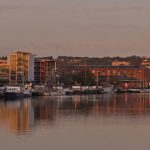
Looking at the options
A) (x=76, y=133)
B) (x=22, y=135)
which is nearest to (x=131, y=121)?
(x=76, y=133)

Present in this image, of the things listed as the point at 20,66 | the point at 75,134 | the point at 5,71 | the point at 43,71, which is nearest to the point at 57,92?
the point at 5,71

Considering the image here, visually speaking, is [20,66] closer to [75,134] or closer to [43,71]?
[43,71]

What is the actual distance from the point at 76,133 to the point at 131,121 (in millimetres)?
8870

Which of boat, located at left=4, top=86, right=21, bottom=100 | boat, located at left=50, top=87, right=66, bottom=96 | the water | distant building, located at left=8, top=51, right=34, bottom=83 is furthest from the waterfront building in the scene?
the water

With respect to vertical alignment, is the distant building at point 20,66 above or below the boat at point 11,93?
above

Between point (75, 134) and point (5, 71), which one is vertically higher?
point (5, 71)

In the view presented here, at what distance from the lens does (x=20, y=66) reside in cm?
13900

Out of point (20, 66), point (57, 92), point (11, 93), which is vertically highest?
point (20, 66)

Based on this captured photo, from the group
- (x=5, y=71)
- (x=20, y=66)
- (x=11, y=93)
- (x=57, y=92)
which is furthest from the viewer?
(x=20, y=66)

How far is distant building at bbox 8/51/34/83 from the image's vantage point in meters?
137

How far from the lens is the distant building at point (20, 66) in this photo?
449 feet

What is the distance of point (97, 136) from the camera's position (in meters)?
29.8

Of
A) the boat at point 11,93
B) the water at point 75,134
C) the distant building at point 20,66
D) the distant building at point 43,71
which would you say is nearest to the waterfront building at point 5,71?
the distant building at point 20,66

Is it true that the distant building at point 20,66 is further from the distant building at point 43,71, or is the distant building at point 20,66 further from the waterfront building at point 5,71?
the distant building at point 43,71
